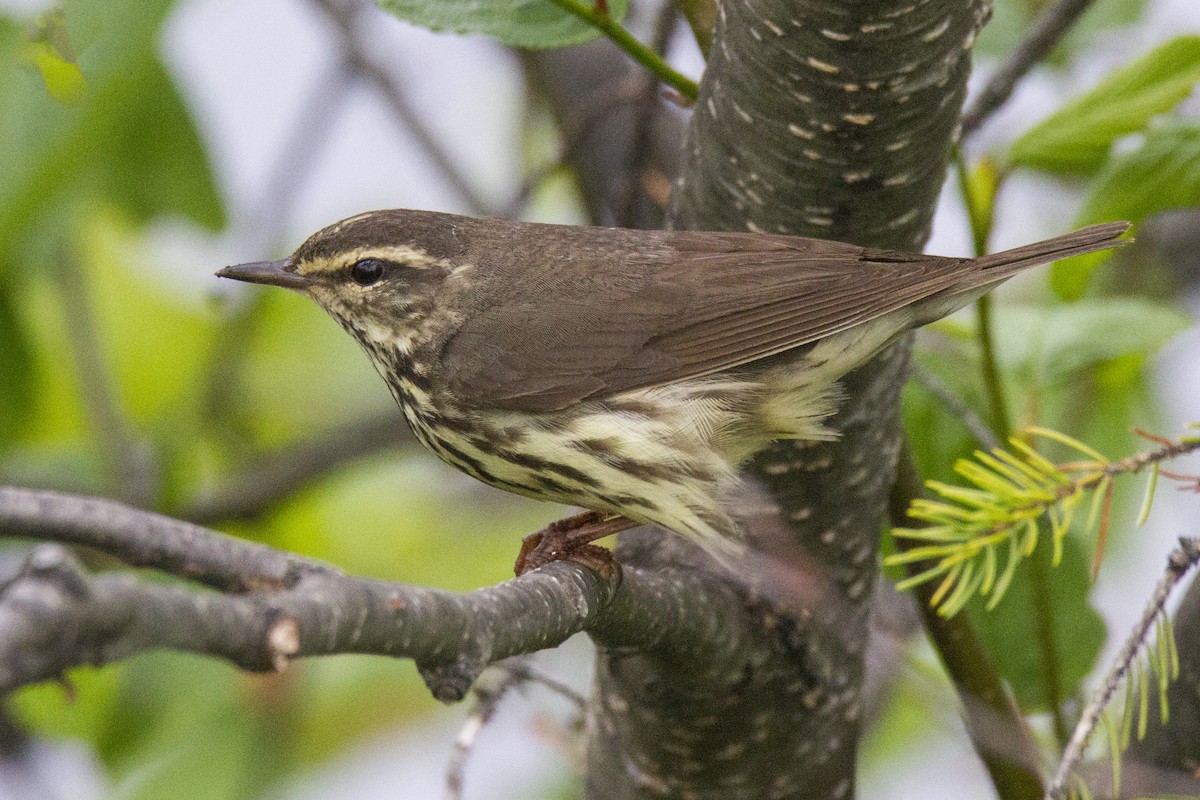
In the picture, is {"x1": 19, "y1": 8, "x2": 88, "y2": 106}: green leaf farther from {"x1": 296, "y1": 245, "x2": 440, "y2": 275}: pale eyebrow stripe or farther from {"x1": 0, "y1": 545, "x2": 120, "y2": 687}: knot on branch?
{"x1": 0, "y1": 545, "x2": 120, "y2": 687}: knot on branch

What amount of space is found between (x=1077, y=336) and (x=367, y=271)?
1.88 meters

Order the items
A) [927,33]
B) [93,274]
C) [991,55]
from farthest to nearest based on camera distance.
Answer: [93,274] → [991,55] → [927,33]

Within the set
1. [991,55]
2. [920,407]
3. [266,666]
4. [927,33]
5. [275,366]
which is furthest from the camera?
[275,366]

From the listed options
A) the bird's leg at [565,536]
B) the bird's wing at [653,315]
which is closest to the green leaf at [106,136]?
the bird's wing at [653,315]

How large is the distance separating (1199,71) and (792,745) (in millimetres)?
1812

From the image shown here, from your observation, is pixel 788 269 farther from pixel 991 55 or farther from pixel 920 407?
pixel 991 55

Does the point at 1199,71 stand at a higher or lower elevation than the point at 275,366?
lower

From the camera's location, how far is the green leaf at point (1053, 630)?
346 centimetres

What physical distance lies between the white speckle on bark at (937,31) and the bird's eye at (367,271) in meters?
1.71

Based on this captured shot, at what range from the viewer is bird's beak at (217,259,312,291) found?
3.66m

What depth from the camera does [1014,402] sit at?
4059 millimetres

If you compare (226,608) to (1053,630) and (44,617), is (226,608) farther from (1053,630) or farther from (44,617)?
(1053,630)

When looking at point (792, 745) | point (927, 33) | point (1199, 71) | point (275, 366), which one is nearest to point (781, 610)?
point (792, 745)

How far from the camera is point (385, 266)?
12.3ft
